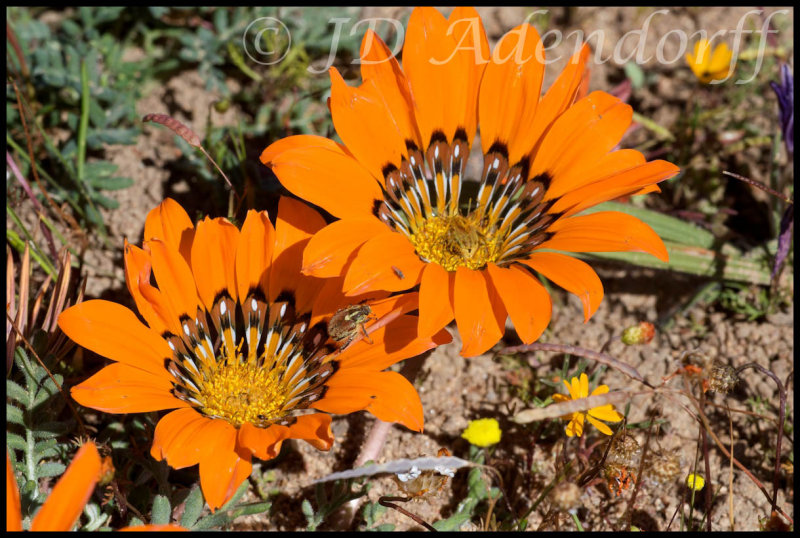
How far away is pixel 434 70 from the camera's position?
2971 millimetres

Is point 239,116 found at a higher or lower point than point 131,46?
lower

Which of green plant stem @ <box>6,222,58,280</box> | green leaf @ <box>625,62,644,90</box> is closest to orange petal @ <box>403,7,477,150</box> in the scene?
green plant stem @ <box>6,222,58,280</box>

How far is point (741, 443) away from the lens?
3496 millimetres

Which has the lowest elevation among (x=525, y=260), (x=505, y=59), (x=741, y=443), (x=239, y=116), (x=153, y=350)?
(x=741, y=443)

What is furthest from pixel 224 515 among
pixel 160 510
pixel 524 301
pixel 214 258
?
pixel 524 301

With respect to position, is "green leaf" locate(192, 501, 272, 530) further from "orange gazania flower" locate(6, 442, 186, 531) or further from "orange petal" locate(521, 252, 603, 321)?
"orange petal" locate(521, 252, 603, 321)

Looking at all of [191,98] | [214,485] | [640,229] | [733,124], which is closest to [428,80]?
[640,229]

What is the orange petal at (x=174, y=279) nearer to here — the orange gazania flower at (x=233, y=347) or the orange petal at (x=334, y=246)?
the orange gazania flower at (x=233, y=347)

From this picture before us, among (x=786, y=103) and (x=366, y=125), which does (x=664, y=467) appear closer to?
(x=366, y=125)

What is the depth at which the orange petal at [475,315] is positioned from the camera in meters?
2.43

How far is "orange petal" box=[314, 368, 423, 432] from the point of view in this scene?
8.20ft

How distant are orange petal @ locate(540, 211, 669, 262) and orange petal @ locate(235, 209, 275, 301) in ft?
3.33

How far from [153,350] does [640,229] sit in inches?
66.7

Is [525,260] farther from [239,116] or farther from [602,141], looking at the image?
[239,116]
